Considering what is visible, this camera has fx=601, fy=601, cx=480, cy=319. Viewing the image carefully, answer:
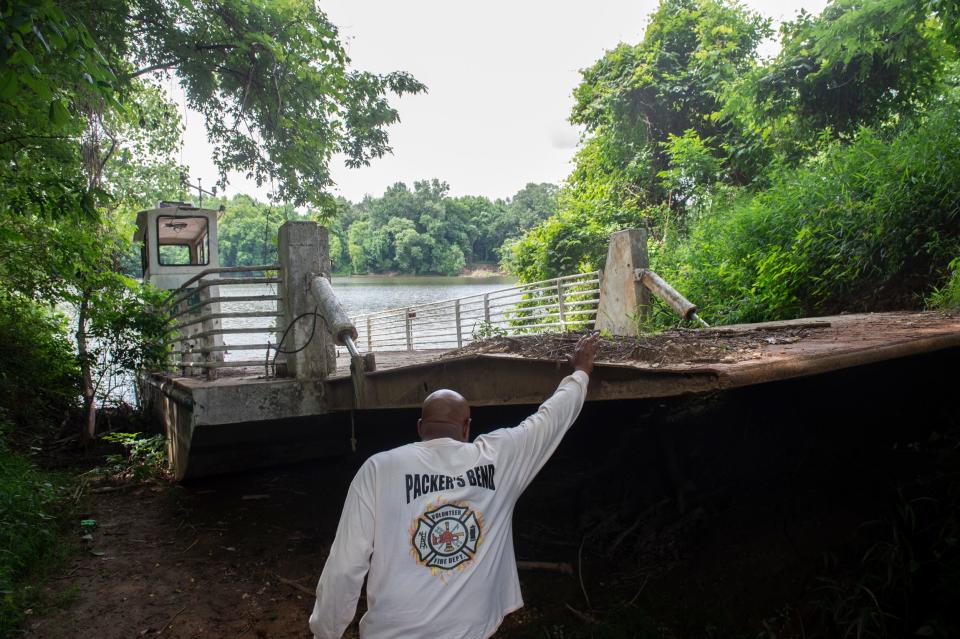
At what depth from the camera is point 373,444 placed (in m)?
7.66

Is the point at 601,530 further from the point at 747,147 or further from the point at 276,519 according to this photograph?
the point at 747,147

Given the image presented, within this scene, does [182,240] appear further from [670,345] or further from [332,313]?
[670,345]

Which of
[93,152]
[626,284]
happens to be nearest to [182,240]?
[93,152]

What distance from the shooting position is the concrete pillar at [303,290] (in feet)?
18.9

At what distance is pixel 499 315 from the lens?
46.0ft

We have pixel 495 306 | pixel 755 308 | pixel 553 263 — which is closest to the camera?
pixel 755 308

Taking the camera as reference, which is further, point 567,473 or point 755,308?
point 755,308

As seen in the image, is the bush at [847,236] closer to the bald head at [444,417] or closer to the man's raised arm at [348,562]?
the bald head at [444,417]

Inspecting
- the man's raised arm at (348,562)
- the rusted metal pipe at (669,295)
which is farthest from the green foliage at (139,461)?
the man's raised arm at (348,562)

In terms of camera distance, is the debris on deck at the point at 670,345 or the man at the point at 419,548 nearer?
the man at the point at 419,548

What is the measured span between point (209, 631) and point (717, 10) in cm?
1717

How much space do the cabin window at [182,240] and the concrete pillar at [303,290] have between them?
6873mm

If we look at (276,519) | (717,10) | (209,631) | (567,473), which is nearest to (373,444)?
(276,519)

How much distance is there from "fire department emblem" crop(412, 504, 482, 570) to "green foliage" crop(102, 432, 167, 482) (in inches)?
278
